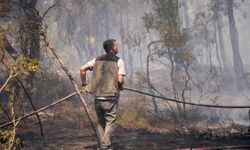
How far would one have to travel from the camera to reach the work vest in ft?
22.1

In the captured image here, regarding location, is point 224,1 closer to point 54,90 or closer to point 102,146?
point 54,90

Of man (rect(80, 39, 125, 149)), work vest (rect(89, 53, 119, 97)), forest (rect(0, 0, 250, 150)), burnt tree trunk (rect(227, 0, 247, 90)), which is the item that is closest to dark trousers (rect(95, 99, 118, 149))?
man (rect(80, 39, 125, 149))

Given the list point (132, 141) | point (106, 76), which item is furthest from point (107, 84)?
point (132, 141)

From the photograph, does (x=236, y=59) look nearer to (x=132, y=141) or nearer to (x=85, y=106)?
(x=132, y=141)

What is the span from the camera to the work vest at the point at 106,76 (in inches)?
265

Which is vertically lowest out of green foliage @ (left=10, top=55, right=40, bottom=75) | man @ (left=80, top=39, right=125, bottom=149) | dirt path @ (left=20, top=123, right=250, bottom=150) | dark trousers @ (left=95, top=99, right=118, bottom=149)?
dirt path @ (left=20, top=123, right=250, bottom=150)

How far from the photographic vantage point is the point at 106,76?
6.75 m

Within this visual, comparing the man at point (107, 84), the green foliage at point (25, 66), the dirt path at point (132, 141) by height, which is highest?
the green foliage at point (25, 66)

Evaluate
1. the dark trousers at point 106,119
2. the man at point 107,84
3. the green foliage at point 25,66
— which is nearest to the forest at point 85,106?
the green foliage at point 25,66

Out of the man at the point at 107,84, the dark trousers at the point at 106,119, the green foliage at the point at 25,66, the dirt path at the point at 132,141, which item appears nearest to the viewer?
the green foliage at the point at 25,66

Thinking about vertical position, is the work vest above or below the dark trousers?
above

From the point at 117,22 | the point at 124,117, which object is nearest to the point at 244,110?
the point at 124,117

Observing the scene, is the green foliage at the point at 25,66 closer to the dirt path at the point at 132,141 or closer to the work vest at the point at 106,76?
the work vest at the point at 106,76

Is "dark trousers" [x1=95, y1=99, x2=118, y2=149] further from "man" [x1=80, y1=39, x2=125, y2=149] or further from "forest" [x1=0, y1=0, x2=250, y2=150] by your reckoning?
"forest" [x1=0, y1=0, x2=250, y2=150]
